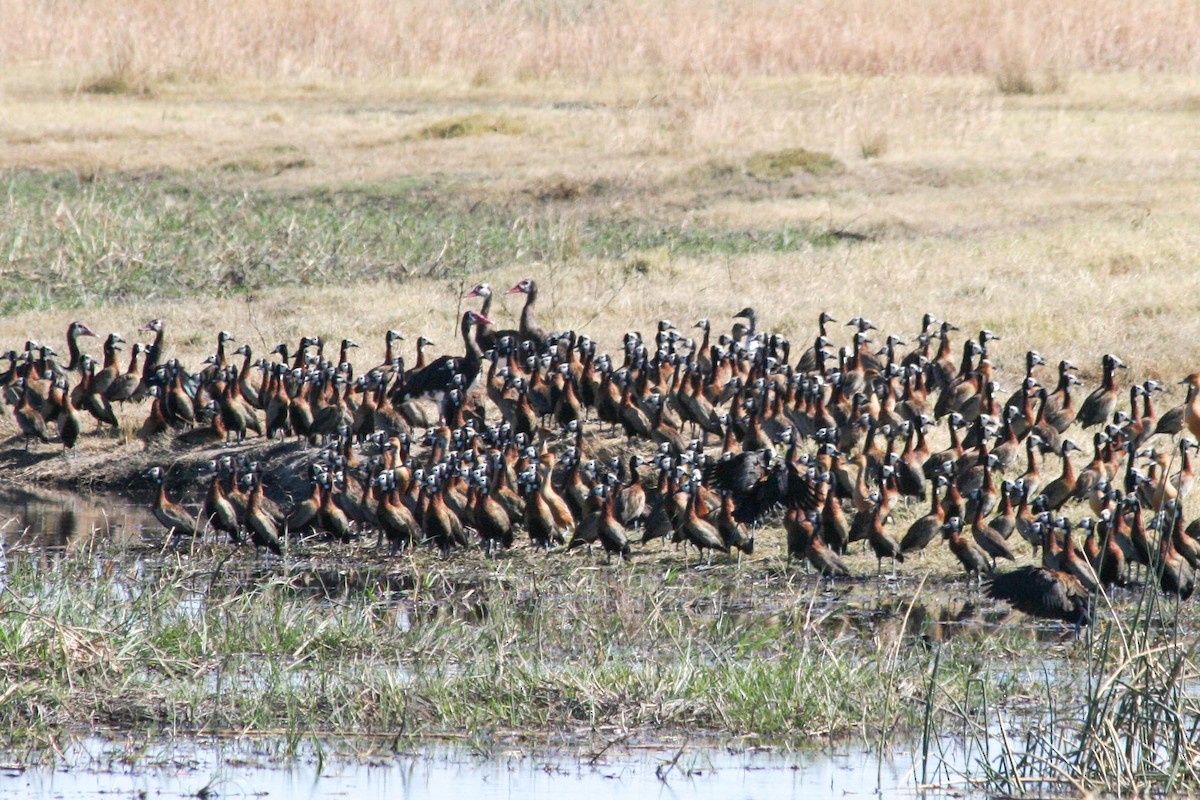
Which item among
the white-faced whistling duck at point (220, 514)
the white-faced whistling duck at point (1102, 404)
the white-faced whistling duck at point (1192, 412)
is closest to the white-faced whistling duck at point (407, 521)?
the white-faced whistling duck at point (220, 514)

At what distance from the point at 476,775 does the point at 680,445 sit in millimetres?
4894

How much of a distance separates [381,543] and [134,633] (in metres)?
3.25

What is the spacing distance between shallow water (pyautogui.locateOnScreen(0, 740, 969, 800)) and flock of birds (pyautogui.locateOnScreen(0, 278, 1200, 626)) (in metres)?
2.18

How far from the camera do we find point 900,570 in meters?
9.30

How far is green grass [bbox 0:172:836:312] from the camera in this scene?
54.0 feet

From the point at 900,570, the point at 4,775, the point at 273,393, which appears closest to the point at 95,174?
the point at 273,393

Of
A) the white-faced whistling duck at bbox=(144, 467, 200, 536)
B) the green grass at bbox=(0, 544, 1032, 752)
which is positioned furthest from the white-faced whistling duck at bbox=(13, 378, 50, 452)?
the green grass at bbox=(0, 544, 1032, 752)

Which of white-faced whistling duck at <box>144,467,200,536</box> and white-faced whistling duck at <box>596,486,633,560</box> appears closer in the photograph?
white-faced whistling duck at <box>596,486,633,560</box>

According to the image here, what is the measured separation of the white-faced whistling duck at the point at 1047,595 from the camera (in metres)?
8.09

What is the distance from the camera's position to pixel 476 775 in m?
6.24

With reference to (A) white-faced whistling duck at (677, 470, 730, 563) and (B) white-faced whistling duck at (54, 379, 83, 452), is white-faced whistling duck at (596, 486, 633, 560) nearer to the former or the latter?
(A) white-faced whistling duck at (677, 470, 730, 563)

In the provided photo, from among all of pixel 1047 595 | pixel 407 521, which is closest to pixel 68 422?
pixel 407 521

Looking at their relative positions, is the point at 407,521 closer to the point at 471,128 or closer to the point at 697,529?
the point at 697,529

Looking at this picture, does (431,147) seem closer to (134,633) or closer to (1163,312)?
(1163,312)
